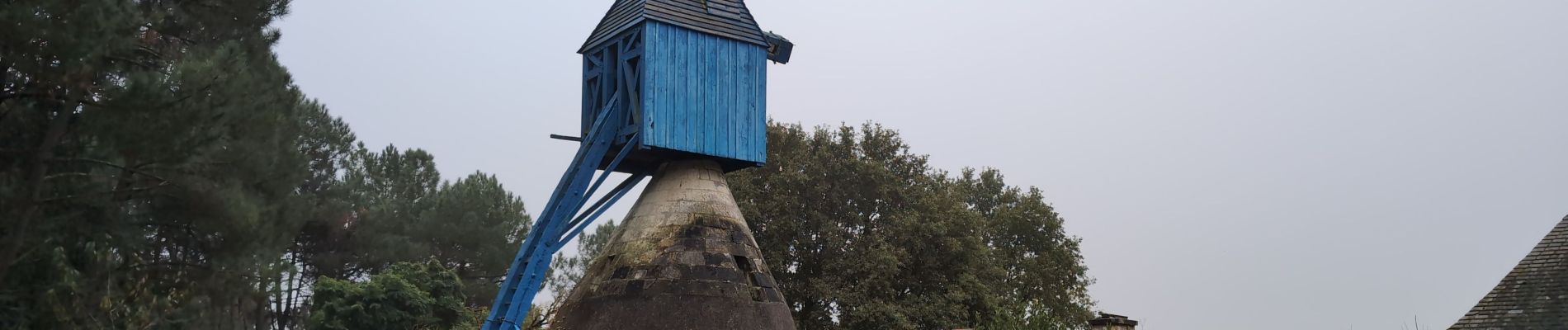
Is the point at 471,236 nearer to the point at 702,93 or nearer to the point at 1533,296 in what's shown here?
the point at 702,93

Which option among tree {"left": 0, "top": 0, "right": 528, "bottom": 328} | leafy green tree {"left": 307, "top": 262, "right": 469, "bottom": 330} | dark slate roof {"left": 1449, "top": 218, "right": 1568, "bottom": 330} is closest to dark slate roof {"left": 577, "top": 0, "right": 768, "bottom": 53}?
tree {"left": 0, "top": 0, "right": 528, "bottom": 328}

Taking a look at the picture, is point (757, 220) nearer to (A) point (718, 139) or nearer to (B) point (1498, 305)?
(A) point (718, 139)

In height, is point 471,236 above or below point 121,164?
above

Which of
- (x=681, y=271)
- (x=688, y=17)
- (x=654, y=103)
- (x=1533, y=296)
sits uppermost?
(x=688, y=17)

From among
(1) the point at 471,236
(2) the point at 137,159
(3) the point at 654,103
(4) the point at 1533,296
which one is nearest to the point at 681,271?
(3) the point at 654,103

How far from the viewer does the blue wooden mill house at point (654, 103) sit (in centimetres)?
1554

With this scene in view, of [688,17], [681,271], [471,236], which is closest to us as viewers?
[681,271]

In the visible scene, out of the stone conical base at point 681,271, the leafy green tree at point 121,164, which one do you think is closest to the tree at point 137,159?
the leafy green tree at point 121,164

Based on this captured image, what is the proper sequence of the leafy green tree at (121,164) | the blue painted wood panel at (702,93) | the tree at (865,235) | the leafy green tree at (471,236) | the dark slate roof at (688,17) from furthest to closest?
the leafy green tree at (471,236), the tree at (865,235), the dark slate roof at (688,17), the blue painted wood panel at (702,93), the leafy green tree at (121,164)

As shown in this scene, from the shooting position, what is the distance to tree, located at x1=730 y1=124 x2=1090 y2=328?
81.4ft

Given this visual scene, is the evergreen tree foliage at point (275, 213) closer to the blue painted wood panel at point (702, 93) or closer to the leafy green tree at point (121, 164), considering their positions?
the leafy green tree at point (121, 164)

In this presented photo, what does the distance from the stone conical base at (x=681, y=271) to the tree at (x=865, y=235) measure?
8182 millimetres

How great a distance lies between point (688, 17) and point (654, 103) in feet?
5.35

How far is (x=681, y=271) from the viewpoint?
15312mm
